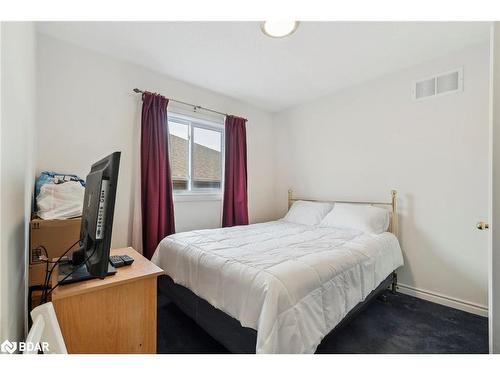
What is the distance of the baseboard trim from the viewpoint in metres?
1.98

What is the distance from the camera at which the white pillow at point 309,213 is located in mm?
2818

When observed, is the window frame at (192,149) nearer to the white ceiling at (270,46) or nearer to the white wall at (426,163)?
the white ceiling at (270,46)

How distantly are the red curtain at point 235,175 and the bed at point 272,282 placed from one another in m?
0.92

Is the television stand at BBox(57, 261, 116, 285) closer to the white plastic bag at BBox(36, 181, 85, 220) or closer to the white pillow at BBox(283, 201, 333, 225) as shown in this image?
the white plastic bag at BBox(36, 181, 85, 220)

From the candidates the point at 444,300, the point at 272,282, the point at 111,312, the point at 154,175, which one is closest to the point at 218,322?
the point at 272,282

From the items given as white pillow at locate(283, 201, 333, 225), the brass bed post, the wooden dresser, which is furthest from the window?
the brass bed post

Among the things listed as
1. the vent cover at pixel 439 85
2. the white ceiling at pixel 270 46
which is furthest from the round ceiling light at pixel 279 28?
the vent cover at pixel 439 85

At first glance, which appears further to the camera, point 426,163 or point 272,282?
point 426,163

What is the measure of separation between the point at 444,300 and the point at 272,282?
2.12 meters

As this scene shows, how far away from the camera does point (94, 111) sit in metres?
2.14

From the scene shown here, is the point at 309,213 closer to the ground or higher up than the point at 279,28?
closer to the ground

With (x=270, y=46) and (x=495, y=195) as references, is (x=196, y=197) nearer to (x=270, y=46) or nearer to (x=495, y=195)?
(x=270, y=46)
